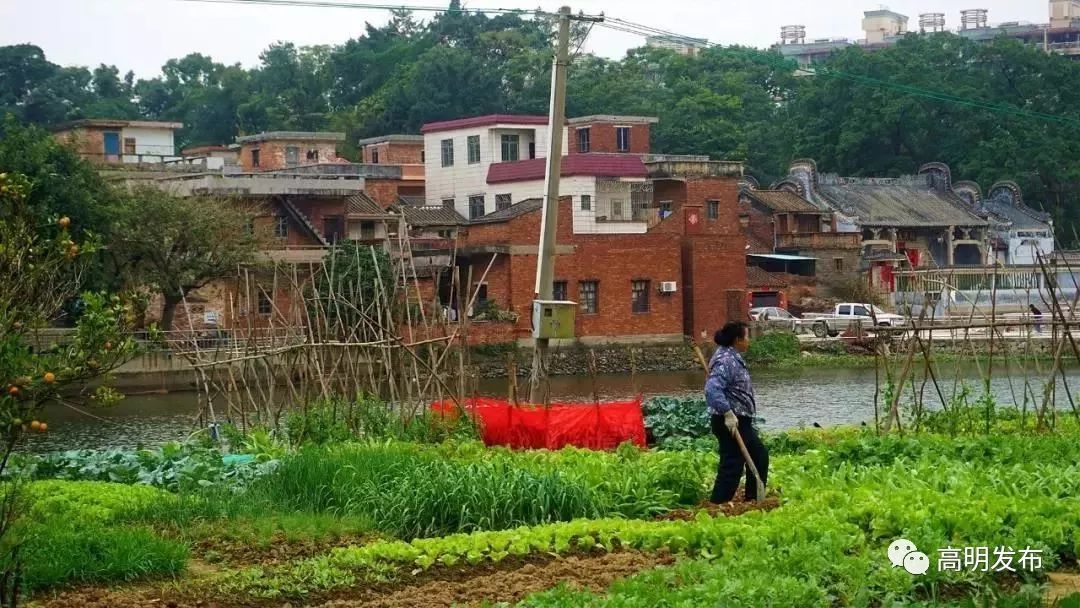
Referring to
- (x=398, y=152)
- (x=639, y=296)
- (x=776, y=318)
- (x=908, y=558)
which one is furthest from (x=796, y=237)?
(x=908, y=558)

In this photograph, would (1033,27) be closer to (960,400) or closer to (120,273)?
(120,273)

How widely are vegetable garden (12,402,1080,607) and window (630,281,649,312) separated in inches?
1260

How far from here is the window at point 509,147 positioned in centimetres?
5191

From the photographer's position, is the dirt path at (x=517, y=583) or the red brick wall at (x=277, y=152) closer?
the dirt path at (x=517, y=583)

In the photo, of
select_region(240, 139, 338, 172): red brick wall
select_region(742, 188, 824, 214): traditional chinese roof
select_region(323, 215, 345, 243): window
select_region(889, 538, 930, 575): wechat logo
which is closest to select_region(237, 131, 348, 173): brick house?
select_region(240, 139, 338, 172): red brick wall

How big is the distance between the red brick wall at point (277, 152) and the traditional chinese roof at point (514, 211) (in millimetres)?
13468

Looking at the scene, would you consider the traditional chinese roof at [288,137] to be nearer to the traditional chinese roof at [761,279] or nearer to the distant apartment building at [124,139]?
the distant apartment building at [124,139]

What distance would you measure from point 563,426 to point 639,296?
97.7 feet

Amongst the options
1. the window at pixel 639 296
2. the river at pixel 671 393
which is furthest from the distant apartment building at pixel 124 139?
the river at pixel 671 393

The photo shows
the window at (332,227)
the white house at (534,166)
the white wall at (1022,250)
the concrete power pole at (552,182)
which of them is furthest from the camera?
the white wall at (1022,250)

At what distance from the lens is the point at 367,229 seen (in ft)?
162

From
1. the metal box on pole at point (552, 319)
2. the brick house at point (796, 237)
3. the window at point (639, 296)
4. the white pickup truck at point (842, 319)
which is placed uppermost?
the brick house at point (796, 237)

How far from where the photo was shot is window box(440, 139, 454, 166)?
173 ft

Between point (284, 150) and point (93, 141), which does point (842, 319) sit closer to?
point (284, 150)
